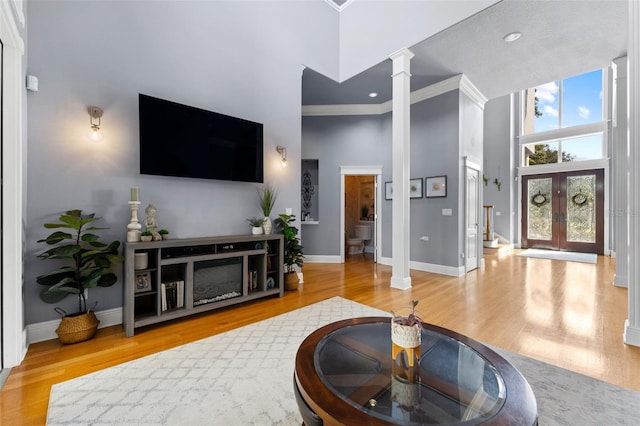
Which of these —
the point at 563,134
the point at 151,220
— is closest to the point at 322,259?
the point at 151,220

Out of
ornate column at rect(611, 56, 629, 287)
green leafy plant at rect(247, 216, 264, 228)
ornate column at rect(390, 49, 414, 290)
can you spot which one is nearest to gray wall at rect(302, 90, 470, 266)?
ornate column at rect(390, 49, 414, 290)

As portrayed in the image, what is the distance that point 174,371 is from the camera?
1.95m

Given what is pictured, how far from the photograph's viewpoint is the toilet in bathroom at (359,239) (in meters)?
7.05

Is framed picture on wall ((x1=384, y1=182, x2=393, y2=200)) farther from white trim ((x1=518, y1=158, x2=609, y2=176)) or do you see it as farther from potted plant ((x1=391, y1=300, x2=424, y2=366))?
white trim ((x1=518, y1=158, x2=609, y2=176))

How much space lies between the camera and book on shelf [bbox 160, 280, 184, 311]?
2777 millimetres

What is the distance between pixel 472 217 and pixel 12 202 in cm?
637

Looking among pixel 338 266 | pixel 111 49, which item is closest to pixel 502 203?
pixel 338 266

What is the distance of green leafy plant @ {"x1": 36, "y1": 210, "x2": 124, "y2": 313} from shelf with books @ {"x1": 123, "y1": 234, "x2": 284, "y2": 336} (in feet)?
0.63

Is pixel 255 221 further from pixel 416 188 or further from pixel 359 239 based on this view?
pixel 359 239

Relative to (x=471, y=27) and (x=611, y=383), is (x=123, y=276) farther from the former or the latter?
(x=471, y=27)

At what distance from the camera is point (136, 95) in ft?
9.58

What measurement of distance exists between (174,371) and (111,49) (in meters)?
3.08

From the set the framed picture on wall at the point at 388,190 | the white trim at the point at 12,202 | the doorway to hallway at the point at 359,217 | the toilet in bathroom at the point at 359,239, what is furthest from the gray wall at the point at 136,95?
the doorway to hallway at the point at 359,217

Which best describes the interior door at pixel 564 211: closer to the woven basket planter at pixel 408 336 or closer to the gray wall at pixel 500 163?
the gray wall at pixel 500 163
